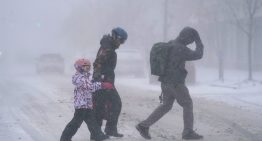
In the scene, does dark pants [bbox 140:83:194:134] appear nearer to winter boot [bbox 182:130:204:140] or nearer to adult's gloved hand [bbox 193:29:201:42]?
winter boot [bbox 182:130:204:140]

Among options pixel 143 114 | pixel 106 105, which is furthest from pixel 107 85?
pixel 143 114

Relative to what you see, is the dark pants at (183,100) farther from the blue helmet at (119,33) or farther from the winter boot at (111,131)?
the blue helmet at (119,33)

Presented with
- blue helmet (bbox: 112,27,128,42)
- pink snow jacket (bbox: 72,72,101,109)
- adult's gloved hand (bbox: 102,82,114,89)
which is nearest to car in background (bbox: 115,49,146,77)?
blue helmet (bbox: 112,27,128,42)

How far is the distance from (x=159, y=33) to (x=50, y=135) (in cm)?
3504

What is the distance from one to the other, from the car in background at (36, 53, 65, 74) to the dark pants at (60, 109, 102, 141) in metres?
27.6

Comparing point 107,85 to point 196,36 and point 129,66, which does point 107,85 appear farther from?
point 129,66

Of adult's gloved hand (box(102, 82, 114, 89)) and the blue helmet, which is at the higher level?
the blue helmet

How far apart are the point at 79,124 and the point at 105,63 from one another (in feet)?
3.67

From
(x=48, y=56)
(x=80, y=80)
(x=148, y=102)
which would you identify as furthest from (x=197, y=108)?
(x=48, y=56)

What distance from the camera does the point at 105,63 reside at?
370 inches

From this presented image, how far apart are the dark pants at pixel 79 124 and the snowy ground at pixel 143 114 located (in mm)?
491

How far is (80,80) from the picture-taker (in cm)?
901

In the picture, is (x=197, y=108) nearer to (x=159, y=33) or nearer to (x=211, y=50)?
(x=211, y=50)

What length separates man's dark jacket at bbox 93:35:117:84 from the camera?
935cm
